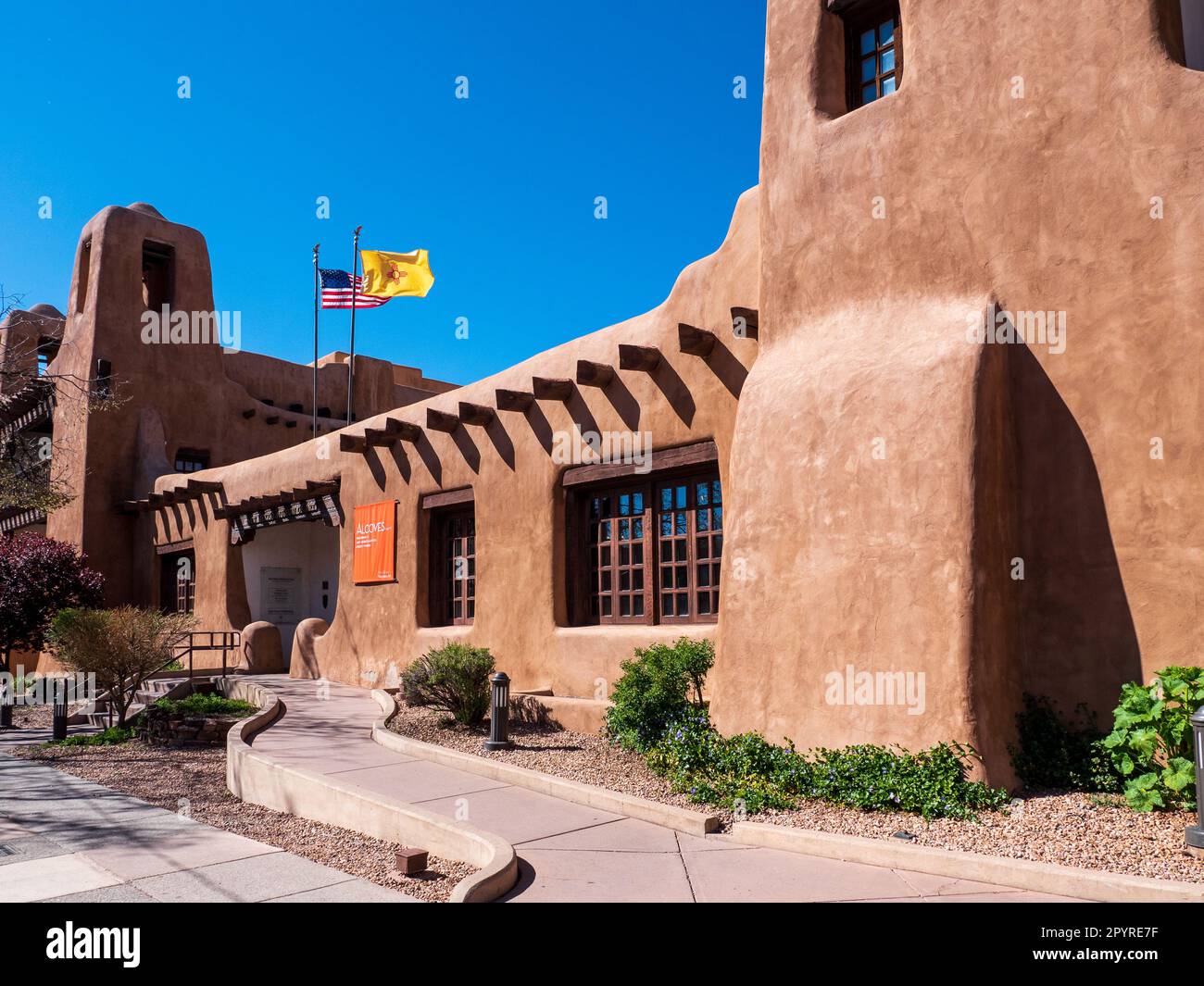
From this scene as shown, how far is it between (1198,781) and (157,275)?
2617cm

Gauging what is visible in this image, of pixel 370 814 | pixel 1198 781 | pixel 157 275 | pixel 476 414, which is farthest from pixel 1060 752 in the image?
pixel 157 275

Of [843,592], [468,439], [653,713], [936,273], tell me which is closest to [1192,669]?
[843,592]

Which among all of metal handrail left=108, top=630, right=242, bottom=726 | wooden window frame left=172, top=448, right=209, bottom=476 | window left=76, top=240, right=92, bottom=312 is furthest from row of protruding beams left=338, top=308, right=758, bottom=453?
window left=76, top=240, right=92, bottom=312

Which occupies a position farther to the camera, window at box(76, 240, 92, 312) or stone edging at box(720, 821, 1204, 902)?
window at box(76, 240, 92, 312)

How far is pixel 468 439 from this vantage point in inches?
525

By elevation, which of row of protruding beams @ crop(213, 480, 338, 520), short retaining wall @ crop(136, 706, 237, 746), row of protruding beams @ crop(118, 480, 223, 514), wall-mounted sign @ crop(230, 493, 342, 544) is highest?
row of protruding beams @ crop(118, 480, 223, 514)

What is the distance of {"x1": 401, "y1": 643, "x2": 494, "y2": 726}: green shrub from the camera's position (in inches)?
414

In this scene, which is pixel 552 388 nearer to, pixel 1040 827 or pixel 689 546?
pixel 689 546

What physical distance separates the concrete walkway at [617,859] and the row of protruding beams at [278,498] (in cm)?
862

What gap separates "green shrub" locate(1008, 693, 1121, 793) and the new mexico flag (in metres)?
18.7

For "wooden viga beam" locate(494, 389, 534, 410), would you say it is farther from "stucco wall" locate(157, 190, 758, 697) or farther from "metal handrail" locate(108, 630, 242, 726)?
"metal handrail" locate(108, 630, 242, 726)

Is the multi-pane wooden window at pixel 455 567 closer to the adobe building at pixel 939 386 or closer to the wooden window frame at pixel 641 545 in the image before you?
the wooden window frame at pixel 641 545

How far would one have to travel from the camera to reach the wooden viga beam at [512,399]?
1205 cm
